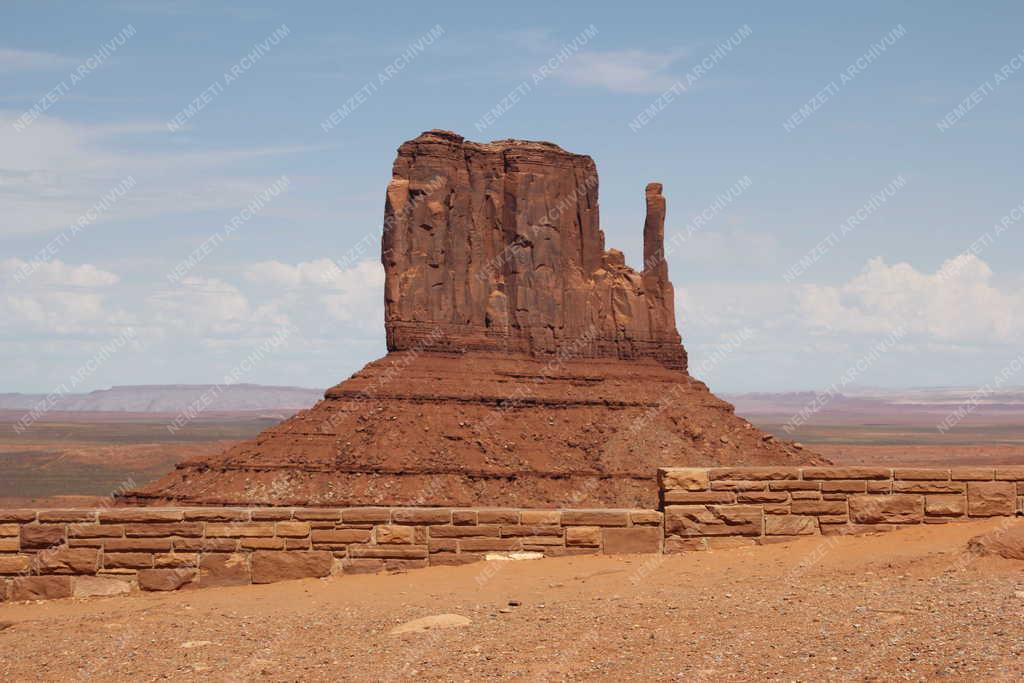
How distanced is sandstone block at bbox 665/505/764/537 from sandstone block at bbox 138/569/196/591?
221 inches

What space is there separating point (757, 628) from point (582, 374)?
175 feet

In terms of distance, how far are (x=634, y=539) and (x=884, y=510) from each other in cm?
301

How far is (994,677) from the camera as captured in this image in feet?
33.3

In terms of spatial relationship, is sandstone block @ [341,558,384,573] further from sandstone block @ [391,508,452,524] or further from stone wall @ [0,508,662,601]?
sandstone block @ [391,508,452,524]

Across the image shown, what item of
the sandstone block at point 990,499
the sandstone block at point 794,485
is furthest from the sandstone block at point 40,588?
the sandstone block at point 990,499

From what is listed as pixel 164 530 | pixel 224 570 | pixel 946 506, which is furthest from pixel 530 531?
pixel 946 506

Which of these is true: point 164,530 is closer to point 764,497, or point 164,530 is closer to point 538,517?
point 538,517

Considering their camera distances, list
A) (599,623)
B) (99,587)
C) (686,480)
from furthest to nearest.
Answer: (686,480)
(99,587)
(599,623)

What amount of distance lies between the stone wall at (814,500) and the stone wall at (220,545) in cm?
149

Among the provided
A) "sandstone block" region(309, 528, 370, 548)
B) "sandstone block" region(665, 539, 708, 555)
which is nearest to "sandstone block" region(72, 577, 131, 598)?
"sandstone block" region(309, 528, 370, 548)

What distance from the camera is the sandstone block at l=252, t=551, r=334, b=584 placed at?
15664 mm

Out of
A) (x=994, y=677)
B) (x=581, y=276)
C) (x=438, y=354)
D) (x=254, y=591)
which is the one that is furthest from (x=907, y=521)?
(x=581, y=276)

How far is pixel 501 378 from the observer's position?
62812mm

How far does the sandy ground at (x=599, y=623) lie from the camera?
1115 cm
